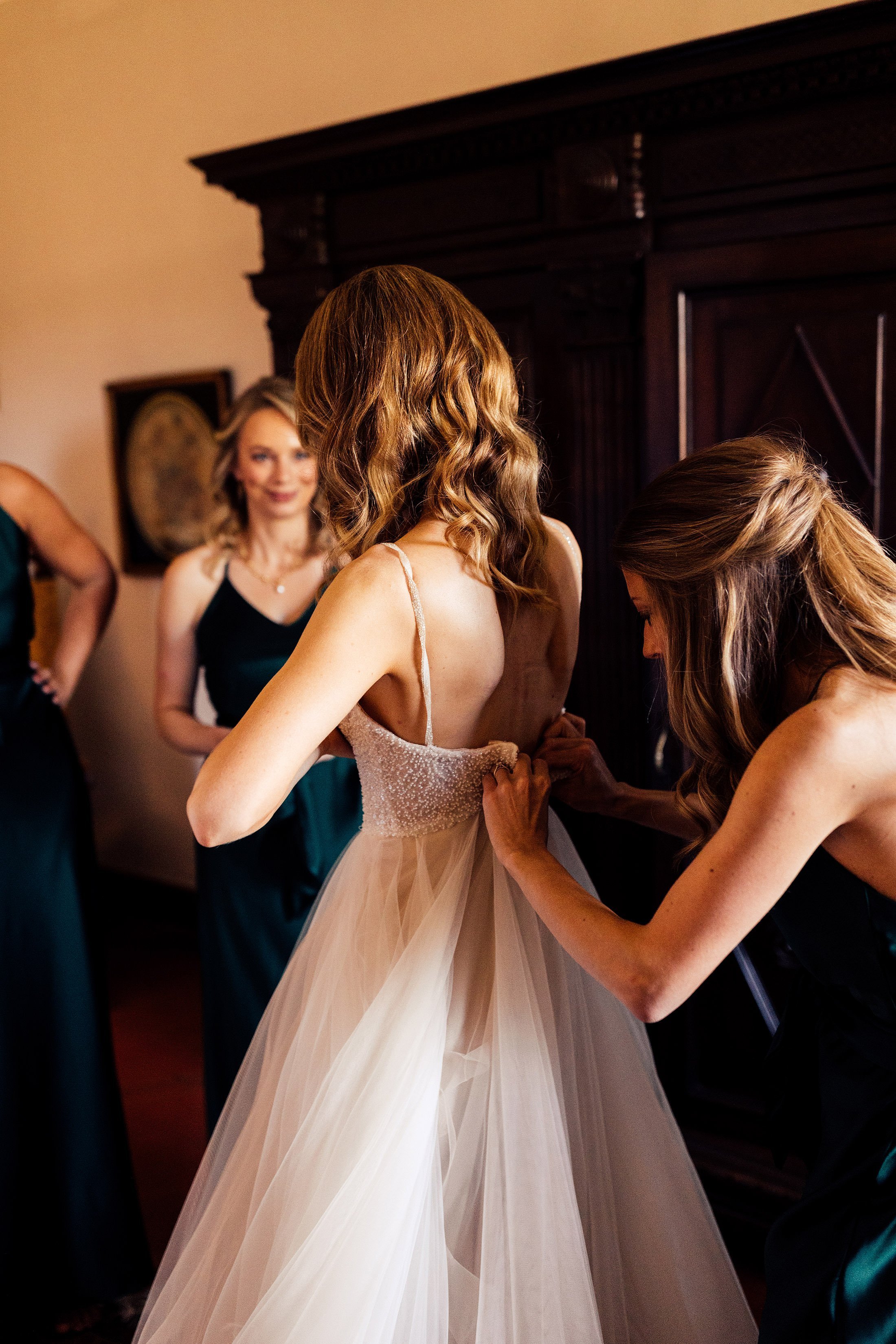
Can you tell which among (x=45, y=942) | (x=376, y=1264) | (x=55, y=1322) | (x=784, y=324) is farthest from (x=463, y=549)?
(x=55, y=1322)

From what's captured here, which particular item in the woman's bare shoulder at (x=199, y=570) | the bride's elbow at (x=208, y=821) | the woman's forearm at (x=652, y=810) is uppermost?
the woman's bare shoulder at (x=199, y=570)

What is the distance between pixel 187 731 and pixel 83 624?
423 mm

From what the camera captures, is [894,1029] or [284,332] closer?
[894,1029]

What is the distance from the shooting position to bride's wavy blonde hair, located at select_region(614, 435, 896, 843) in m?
1.15

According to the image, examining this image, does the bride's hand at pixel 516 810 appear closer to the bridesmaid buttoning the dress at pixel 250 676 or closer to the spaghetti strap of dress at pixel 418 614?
the spaghetti strap of dress at pixel 418 614

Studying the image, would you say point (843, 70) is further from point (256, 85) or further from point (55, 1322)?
point (55, 1322)

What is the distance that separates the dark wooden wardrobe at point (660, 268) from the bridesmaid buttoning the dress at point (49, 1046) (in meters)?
1.10

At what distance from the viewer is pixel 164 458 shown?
4.00 m

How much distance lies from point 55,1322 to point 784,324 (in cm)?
258

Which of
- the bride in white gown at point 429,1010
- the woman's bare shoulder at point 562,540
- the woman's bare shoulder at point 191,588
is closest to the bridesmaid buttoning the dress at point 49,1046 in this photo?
the woman's bare shoulder at point 191,588

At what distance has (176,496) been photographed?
400 cm

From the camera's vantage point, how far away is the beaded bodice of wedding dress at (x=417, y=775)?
4.62 feet

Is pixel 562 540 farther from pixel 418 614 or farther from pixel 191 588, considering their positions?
pixel 191 588

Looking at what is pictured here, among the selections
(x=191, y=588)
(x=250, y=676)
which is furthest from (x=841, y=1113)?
(x=191, y=588)
